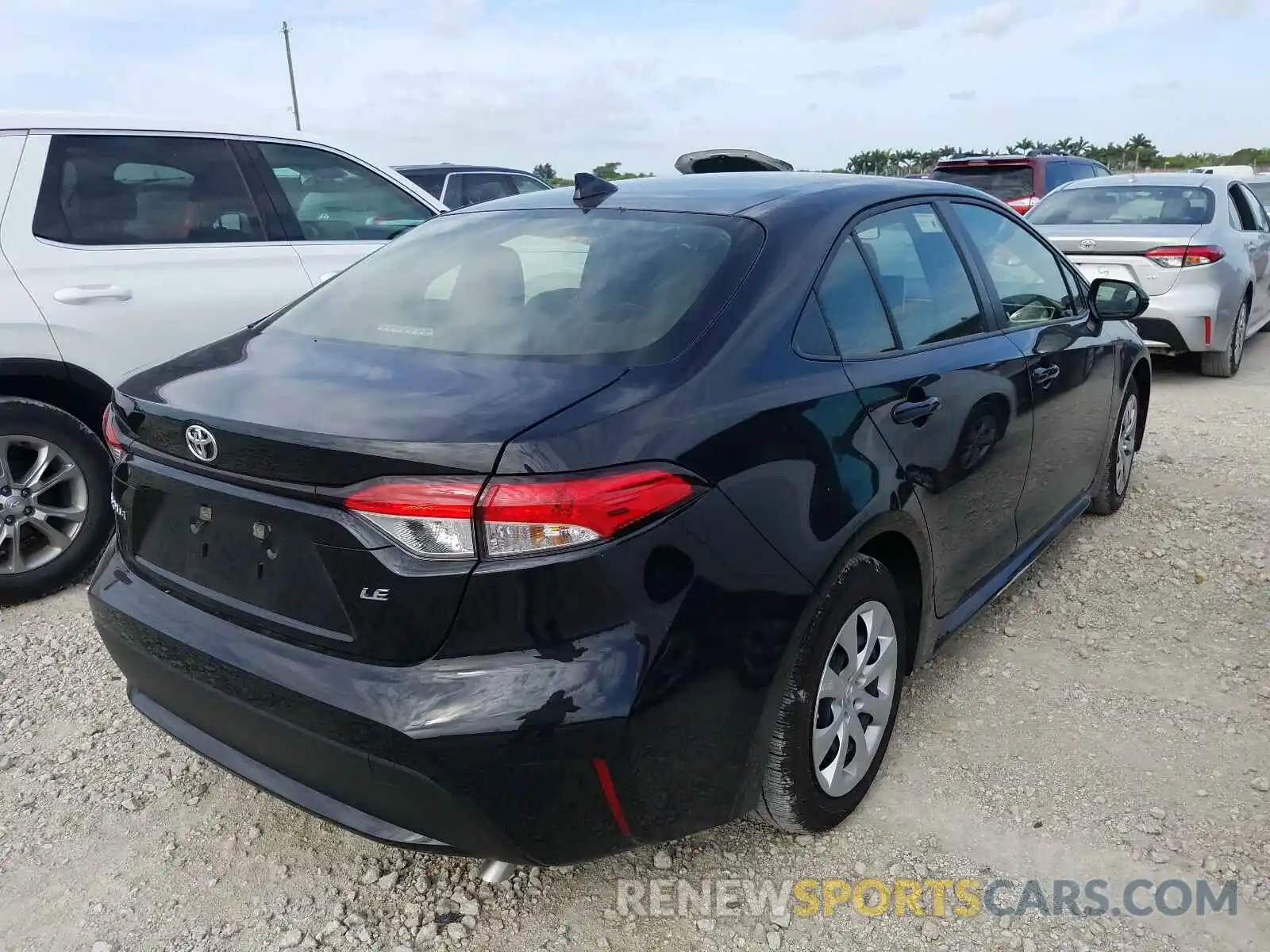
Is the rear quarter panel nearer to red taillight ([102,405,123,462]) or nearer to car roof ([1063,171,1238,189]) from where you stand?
red taillight ([102,405,123,462])

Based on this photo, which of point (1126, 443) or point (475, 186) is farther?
point (475, 186)

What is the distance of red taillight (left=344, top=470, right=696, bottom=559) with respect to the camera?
178 centimetres

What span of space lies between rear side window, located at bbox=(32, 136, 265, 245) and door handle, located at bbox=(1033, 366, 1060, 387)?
129 inches

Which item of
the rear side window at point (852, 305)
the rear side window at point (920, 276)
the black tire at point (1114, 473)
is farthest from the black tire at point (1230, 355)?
the rear side window at point (852, 305)

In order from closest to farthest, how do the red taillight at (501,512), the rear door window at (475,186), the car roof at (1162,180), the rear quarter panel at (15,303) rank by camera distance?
the red taillight at (501,512) → the rear quarter panel at (15,303) → the car roof at (1162,180) → the rear door window at (475,186)

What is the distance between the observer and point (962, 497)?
2850 millimetres

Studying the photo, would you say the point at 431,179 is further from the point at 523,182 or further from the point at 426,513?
the point at 426,513

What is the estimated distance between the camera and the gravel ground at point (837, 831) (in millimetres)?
2246

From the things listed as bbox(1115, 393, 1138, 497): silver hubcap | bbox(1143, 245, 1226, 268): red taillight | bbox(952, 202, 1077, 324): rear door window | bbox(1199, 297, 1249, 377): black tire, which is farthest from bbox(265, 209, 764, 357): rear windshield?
bbox(1199, 297, 1249, 377): black tire

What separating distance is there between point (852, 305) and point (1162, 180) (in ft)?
22.7

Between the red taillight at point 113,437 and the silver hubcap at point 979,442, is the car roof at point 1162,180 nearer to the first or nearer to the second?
the silver hubcap at point 979,442

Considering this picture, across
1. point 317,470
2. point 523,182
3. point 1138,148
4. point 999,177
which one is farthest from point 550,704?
point 1138,148

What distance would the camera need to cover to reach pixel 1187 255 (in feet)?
23.1

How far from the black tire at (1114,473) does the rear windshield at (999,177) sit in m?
6.79
